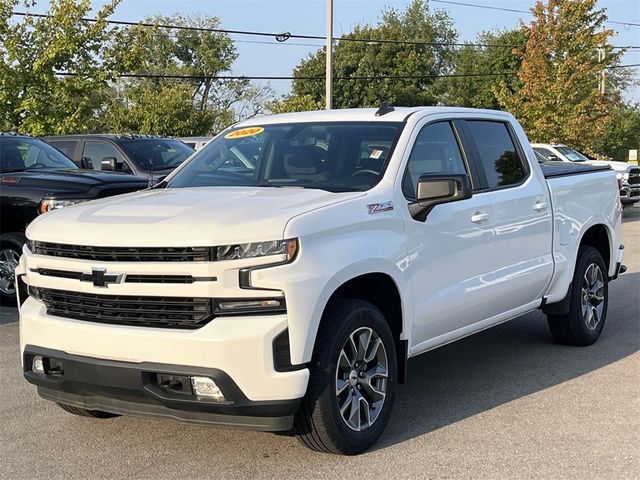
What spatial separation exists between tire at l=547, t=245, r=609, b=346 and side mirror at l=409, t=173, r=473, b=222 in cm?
232

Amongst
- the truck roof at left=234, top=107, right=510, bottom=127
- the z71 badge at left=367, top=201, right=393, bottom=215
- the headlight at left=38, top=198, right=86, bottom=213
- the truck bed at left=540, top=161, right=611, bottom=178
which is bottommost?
the headlight at left=38, top=198, right=86, bottom=213

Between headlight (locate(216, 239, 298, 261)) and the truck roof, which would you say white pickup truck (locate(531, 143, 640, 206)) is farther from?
headlight (locate(216, 239, 298, 261))

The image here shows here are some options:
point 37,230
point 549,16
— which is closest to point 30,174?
point 37,230

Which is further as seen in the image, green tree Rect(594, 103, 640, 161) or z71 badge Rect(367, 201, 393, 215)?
green tree Rect(594, 103, 640, 161)

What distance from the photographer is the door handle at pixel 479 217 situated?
529 cm

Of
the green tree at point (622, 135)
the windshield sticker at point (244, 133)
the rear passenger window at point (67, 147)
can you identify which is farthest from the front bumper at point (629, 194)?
the green tree at point (622, 135)

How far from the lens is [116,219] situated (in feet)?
13.7

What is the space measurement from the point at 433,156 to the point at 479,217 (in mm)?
501

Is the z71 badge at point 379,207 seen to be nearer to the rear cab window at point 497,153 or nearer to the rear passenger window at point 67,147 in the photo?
the rear cab window at point 497,153

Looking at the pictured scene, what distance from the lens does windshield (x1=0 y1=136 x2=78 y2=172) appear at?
930 centimetres

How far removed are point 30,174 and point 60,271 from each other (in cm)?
503

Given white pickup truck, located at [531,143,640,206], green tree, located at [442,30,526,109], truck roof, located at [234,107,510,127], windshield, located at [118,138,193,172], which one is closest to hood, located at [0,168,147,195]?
truck roof, located at [234,107,510,127]

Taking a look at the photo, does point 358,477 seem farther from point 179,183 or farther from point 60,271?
point 179,183

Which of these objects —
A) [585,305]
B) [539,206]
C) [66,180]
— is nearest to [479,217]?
[539,206]
